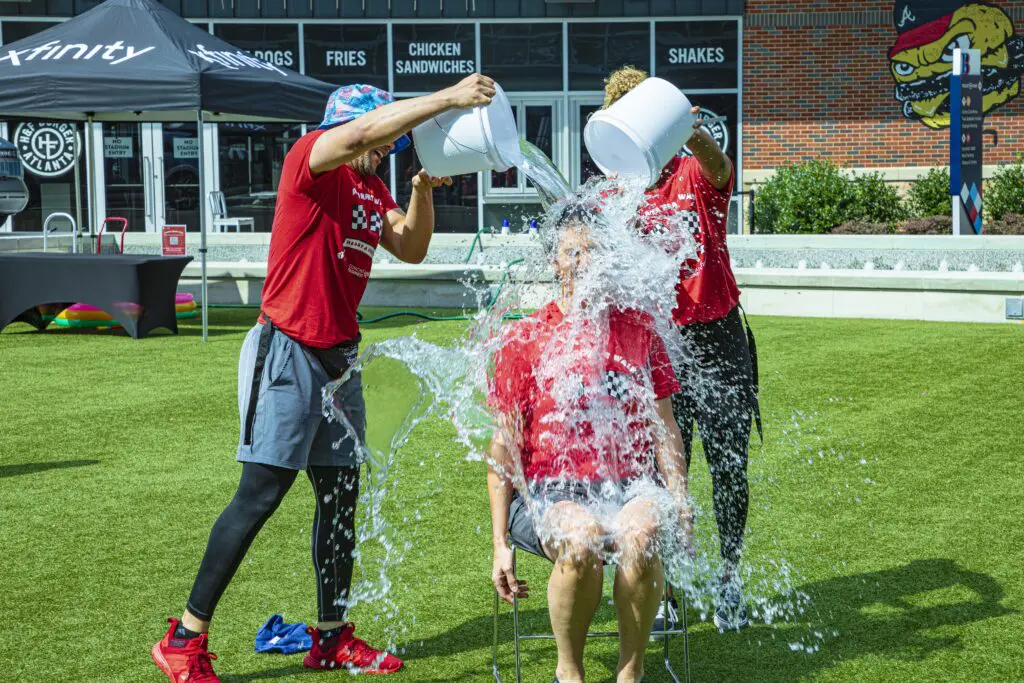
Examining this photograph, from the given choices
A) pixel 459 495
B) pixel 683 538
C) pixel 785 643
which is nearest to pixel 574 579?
pixel 683 538

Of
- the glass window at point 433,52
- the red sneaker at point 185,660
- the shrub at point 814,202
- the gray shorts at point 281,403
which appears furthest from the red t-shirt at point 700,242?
the glass window at point 433,52

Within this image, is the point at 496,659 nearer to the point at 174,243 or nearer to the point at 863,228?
the point at 174,243

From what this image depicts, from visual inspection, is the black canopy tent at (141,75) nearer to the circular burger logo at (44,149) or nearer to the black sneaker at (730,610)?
the black sneaker at (730,610)

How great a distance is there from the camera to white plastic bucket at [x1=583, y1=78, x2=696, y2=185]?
12.9 feet

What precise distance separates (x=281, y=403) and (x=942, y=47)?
19.8 m

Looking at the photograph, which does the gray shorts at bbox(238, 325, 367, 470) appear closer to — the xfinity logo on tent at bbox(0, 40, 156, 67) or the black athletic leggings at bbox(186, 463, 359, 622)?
the black athletic leggings at bbox(186, 463, 359, 622)

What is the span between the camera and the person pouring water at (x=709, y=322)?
13.8 ft

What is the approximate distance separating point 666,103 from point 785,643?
1925 mm

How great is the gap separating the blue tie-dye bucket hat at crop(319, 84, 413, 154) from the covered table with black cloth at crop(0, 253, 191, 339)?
27.9ft

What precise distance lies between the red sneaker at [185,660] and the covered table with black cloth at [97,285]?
869 cm

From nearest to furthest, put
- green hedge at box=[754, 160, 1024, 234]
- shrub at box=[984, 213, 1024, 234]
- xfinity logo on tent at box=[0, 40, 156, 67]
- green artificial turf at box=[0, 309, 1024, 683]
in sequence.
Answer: green artificial turf at box=[0, 309, 1024, 683]
xfinity logo on tent at box=[0, 40, 156, 67]
shrub at box=[984, 213, 1024, 234]
green hedge at box=[754, 160, 1024, 234]

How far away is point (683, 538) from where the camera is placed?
11.6 feet

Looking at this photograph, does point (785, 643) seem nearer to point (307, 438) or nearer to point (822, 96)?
point (307, 438)

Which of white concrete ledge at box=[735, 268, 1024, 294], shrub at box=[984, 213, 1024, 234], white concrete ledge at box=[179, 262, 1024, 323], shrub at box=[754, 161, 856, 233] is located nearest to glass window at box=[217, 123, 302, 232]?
white concrete ledge at box=[179, 262, 1024, 323]
